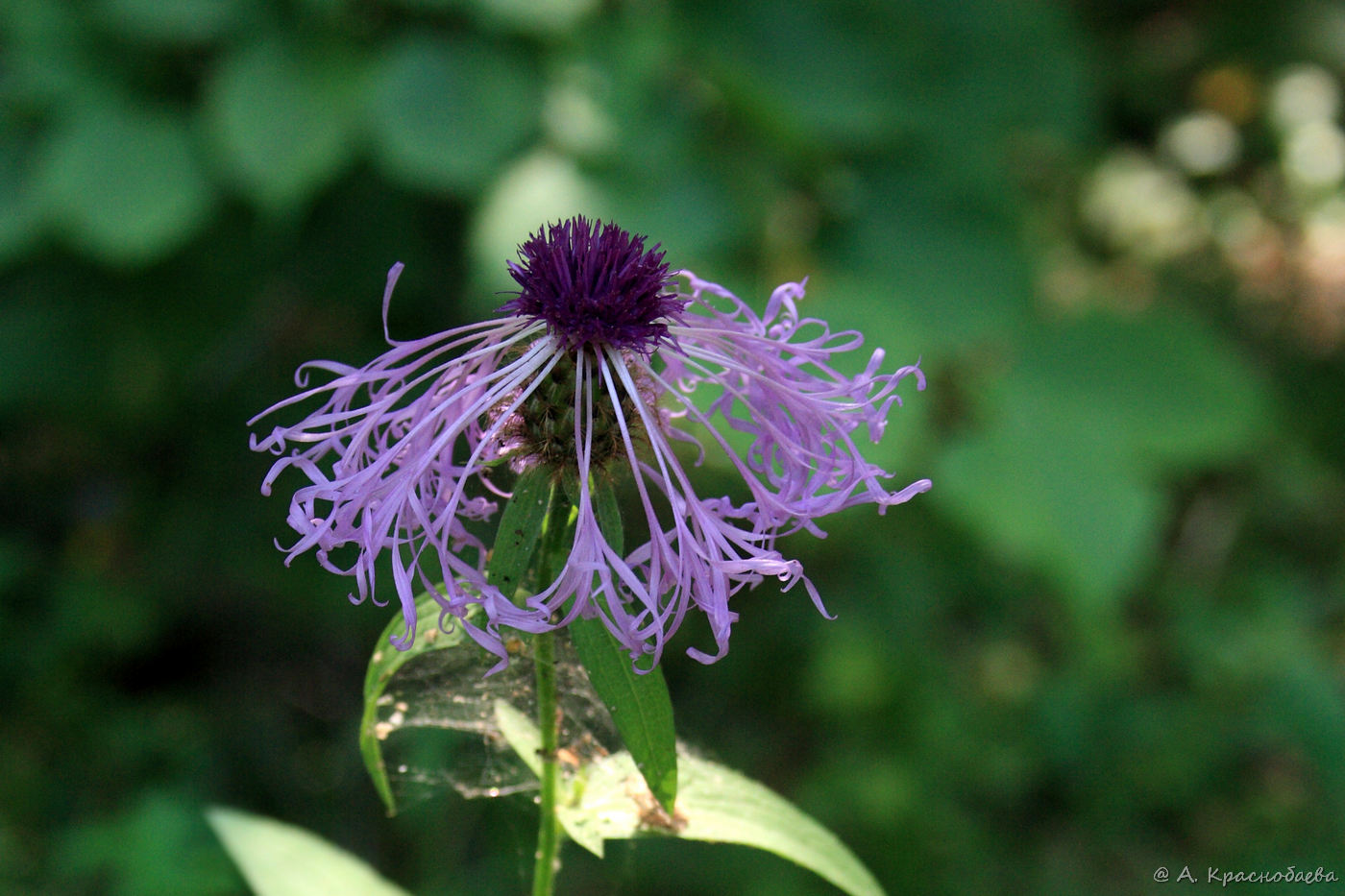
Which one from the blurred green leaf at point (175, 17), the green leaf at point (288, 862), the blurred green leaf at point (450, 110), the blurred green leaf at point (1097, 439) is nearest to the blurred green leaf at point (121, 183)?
the blurred green leaf at point (175, 17)

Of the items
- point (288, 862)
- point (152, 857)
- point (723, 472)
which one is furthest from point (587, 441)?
point (723, 472)

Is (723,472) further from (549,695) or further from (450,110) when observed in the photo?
(549,695)

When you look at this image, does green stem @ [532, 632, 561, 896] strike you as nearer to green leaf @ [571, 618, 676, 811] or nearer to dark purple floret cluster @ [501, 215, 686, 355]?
green leaf @ [571, 618, 676, 811]

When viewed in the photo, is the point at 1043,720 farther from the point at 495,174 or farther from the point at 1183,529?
the point at 495,174

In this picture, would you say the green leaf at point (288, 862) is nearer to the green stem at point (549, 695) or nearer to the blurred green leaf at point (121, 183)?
the green stem at point (549, 695)

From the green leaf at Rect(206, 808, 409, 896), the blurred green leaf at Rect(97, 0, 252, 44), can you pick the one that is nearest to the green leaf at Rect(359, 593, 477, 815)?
the green leaf at Rect(206, 808, 409, 896)

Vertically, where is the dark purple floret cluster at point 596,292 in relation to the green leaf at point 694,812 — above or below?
above

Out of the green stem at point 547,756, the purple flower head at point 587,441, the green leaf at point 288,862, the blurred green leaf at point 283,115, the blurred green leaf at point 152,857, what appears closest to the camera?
the purple flower head at point 587,441
